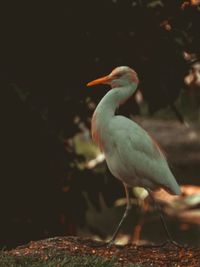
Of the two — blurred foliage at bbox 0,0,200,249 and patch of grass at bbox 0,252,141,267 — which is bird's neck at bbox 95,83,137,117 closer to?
patch of grass at bbox 0,252,141,267

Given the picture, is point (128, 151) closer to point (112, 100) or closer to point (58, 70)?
point (112, 100)

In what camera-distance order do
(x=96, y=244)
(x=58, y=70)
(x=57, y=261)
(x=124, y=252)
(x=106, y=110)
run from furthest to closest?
(x=58, y=70)
(x=106, y=110)
(x=96, y=244)
(x=124, y=252)
(x=57, y=261)

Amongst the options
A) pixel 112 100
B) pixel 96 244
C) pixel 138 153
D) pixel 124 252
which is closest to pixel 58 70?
pixel 112 100

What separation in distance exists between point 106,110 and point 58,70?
1.71 m

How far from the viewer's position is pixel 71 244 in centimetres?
680

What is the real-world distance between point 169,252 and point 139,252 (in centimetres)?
23

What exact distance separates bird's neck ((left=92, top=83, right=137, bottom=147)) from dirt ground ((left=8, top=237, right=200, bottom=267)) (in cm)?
76

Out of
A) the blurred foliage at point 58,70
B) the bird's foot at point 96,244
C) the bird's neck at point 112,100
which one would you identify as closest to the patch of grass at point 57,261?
the bird's foot at point 96,244

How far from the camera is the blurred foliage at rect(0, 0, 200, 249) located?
8.62 metres

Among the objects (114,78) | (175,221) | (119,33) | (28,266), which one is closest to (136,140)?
(114,78)

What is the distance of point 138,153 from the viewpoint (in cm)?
704

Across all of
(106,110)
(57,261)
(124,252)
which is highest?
(106,110)

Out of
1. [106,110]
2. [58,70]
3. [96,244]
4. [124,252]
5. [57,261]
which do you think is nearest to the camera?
[57,261]

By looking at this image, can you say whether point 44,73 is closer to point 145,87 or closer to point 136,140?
point 145,87
